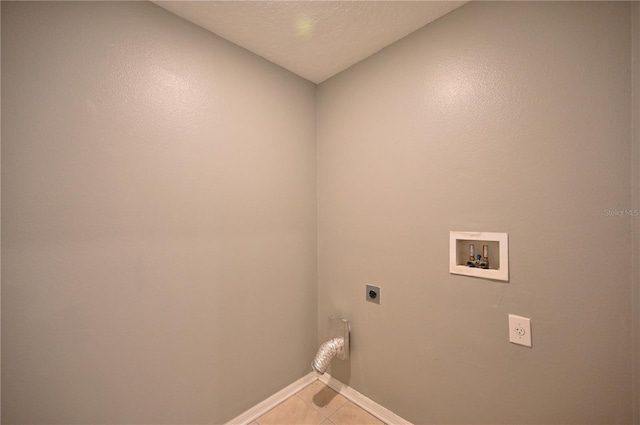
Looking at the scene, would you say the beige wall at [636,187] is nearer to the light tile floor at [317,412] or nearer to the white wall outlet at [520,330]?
the white wall outlet at [520,330]

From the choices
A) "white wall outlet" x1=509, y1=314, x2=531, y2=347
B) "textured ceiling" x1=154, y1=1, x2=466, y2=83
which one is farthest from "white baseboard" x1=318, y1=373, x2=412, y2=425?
"textured ceiling" x1=154, y1=1, x2=466, y2=83

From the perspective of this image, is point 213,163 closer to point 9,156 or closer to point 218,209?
point 218,209

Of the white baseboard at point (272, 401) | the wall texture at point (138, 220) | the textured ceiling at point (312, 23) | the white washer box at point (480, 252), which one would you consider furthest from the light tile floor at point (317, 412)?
the textured ceiling at point (312, 23)

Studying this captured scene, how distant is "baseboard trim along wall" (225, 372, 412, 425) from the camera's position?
53.2 inches

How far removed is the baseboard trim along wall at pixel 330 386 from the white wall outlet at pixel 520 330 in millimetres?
781

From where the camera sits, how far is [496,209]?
1037mm

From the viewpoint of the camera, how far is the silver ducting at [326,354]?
144 centimetres

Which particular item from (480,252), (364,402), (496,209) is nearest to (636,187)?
(496,209)

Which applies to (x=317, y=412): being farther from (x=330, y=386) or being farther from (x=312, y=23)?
(x=312, y=23)

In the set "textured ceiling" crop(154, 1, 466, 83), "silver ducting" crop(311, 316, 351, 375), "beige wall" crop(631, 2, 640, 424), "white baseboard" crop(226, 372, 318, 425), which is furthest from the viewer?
"silver ducting" crop(311, 316, 351, 375)

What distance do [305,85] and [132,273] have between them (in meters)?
1.56

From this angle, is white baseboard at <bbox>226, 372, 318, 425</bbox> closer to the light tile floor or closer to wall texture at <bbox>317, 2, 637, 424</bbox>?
the light tile floor

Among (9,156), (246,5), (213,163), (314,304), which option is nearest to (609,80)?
(246,5)

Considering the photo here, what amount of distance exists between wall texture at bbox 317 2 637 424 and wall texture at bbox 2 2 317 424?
0.62 metres
